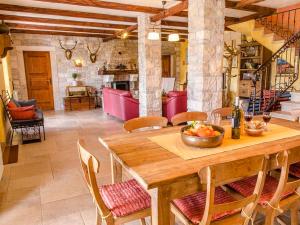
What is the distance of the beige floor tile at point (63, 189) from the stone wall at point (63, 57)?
243 inches

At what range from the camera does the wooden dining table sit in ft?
4.23

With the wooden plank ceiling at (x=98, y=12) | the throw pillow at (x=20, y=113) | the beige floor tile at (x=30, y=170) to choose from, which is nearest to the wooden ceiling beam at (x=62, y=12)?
the wooden plank ceiling at (x=98, y=12)

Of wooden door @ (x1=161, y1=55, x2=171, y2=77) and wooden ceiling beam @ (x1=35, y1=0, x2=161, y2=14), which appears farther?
wooden door @ (x1=161, y1=55, x2=171, y2=77)

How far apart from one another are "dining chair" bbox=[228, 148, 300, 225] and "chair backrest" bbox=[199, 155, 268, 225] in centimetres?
14

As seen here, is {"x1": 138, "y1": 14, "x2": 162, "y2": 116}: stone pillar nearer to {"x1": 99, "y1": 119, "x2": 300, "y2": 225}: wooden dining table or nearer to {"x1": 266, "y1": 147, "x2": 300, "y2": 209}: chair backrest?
{"x1": 99, "y1": 119, "x2": 300, "y2": 225}: wooden dining table

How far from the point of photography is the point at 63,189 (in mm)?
2680

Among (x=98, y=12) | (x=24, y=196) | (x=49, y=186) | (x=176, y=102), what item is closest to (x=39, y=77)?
(x=98, y=12)

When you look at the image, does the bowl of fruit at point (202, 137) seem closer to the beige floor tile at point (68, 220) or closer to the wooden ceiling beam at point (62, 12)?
the beige floor tile at point (68, 220)

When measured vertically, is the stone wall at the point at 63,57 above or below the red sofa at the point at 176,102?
above

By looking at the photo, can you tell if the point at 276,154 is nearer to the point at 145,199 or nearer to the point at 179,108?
the point at 145,199

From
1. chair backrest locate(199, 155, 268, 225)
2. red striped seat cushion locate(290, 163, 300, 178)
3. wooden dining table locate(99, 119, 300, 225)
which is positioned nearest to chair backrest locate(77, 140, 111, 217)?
wooden dining table locate(99, 119, 300, 225)

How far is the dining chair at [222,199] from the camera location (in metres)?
1.23

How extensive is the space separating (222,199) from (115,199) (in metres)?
0.73

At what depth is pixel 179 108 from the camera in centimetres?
565
